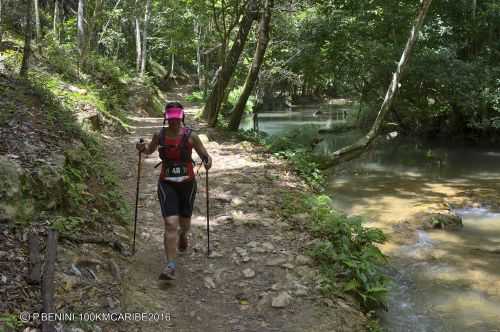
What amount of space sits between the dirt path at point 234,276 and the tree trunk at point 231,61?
27.9 ft

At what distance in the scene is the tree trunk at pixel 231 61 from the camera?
16.4 m

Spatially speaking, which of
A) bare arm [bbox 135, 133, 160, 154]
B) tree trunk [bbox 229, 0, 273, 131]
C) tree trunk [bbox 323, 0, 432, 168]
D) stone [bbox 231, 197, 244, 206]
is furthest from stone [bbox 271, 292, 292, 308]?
tree trunk [bbox 229, 0, 273, 131]

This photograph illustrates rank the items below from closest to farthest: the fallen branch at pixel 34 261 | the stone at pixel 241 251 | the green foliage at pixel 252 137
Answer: the fallen branch at pixel 34 261, the stone at pixel 241 251, the green foliage at pixel 252 137

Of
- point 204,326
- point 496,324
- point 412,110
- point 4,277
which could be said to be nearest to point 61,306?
point 4,277

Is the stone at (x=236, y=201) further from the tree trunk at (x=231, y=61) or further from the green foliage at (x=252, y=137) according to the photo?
the tree trunk at (x=231, y=61)

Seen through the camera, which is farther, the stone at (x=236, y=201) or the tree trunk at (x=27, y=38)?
the tree trunk at (x=27, y=38)

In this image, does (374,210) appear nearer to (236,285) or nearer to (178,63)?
(236,285)

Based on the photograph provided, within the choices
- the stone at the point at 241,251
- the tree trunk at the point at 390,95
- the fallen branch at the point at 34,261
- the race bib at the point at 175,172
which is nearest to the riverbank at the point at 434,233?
the tree trunk at the point at 390,95

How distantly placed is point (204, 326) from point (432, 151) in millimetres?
20429

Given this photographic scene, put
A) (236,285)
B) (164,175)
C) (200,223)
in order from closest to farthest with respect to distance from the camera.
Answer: (164,175)
(236,285)
(200,223)

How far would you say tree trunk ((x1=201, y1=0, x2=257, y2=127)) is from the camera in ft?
53.9

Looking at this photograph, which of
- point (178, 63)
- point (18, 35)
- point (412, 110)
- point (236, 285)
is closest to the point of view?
point (236, 285)

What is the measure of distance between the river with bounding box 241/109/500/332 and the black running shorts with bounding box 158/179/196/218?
127 inches

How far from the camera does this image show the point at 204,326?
5.01m
